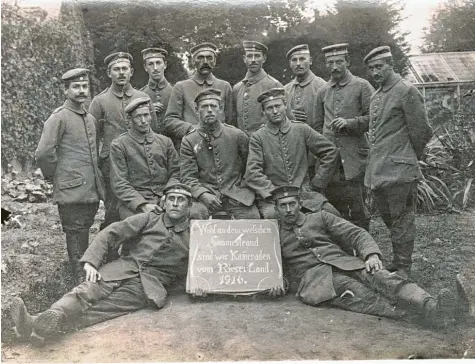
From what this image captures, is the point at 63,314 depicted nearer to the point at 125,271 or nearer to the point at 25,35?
the point at 125,271

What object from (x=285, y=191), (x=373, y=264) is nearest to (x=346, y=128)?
(x=285, y=191)

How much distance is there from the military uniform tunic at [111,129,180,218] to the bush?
106 centimetres

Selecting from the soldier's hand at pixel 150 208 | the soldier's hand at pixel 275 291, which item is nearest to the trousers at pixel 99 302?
the soldier's hand at pixel 150 208

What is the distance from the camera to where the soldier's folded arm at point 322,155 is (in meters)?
5.32

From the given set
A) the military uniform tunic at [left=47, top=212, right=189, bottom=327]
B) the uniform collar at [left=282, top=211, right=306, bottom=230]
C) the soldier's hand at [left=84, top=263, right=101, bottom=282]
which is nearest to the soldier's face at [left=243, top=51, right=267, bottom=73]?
the uniform collar at [left=282, top=211, right=306, bottom=230]

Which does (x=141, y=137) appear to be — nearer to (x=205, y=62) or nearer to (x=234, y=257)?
(x=205, y=62)

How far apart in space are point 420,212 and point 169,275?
331cm

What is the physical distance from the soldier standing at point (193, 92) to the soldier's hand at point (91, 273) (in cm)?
165

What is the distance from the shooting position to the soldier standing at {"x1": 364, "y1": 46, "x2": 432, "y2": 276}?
5.10m

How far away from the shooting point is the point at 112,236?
488 cm

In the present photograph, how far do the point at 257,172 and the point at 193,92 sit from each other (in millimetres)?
1143

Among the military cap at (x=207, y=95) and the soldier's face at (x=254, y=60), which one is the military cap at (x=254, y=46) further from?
the military cap at (x=207, y=95)

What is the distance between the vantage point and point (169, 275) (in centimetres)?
496

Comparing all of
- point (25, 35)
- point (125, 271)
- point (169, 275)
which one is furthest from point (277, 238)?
point (25, 35)
